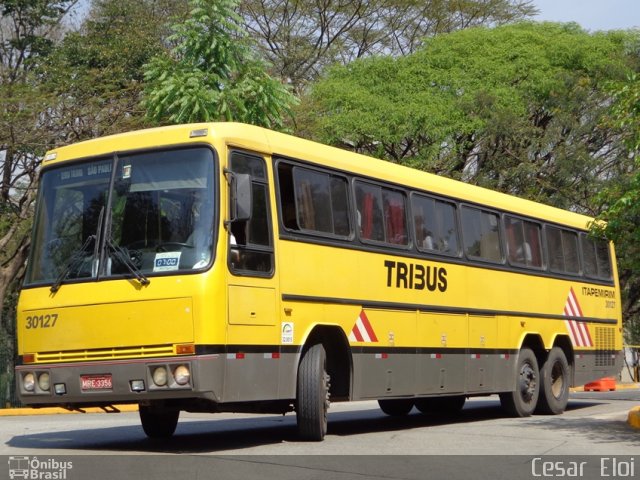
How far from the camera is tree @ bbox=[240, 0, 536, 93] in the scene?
143ft

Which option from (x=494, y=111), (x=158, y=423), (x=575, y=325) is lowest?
(x=158, y=423)

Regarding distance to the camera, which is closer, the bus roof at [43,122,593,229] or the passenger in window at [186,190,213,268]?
the passenger in window at [186,190,213,268]

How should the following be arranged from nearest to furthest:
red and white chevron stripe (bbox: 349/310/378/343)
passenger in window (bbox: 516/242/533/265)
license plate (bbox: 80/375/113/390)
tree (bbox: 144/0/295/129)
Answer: license plate (bbox: 80/375/113/390)
red and white chevron stripe (bbox: 349/310/378/343)
passenger in window (bbox: 516/242/533/265)
tree (bbox: 144/0/295/129)

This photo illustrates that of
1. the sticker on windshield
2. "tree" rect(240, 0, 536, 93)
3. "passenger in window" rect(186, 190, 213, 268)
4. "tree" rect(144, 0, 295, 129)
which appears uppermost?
"tree" rect(240, 0, 536, 93)

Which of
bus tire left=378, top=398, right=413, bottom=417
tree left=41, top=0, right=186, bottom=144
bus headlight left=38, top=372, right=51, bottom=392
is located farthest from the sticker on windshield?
tree left=41, top=0, right=186, bottom=144

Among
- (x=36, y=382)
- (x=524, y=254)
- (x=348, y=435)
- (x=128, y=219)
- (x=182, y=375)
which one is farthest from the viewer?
(x=524, y=254)

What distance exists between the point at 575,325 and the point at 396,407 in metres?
3.55

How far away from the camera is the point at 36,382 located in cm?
1170

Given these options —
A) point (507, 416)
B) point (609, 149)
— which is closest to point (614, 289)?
point (507, 416)

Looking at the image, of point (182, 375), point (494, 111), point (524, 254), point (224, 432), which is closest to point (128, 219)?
point (182, 375)

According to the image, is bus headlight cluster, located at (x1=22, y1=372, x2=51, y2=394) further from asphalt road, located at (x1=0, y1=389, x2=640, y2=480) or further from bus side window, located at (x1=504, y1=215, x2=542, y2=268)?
bus side window, located at (x1=504, y1=215, x2=542, y2=268)

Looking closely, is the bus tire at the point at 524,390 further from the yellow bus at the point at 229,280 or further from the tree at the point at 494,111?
the tree at the point at 494,111

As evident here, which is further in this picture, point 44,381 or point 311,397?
point 311,397

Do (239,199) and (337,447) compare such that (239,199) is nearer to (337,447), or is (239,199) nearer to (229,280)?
(229,280)
